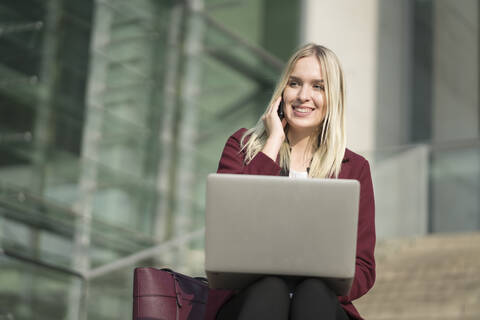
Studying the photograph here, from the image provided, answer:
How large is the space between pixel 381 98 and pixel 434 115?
104 cm

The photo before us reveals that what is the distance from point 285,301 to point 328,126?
0.85 m

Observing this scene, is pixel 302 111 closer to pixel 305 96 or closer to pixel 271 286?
pixel 305 96

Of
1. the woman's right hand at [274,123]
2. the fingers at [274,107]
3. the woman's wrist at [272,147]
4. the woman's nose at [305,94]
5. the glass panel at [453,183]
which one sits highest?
the glass panel at [453,183]

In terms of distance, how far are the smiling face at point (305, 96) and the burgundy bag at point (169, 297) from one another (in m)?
0.76

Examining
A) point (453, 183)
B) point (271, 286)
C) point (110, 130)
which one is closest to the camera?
point (271, 286)

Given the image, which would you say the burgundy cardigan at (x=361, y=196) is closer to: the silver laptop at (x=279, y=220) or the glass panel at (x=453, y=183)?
the silver laptop at (x=279, y=220)

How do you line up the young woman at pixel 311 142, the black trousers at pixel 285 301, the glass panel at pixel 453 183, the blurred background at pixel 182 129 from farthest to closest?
the glass panel at pixel 453 183, the blurred background at pixel 182 129, the young woman at pixel 311 142, the black trousers at pixel 285 301

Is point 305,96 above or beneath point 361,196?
above

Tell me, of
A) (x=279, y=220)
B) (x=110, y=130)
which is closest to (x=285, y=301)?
(x=279, y=220)

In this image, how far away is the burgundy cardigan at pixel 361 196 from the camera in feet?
10.4

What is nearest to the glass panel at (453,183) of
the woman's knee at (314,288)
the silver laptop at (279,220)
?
the woman's knee at (314,288)

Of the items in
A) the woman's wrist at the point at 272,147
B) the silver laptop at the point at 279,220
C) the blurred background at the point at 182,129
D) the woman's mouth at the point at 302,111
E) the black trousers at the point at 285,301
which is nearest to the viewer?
the silver laptop at the point at 279,220

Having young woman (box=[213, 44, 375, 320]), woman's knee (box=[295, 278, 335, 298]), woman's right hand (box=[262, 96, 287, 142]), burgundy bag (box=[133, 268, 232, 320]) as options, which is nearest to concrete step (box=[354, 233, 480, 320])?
young woman (box=[213, 44, 375, 320])

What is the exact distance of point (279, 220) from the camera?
2758mm
